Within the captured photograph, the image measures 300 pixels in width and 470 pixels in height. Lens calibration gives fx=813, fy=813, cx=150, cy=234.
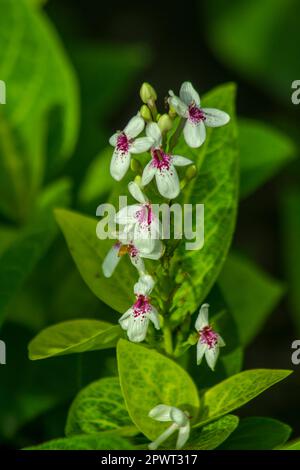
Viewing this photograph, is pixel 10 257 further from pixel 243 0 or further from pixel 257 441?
pixel 243 0

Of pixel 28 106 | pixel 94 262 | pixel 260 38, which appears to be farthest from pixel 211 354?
pixel 260 38

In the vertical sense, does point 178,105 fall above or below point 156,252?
above

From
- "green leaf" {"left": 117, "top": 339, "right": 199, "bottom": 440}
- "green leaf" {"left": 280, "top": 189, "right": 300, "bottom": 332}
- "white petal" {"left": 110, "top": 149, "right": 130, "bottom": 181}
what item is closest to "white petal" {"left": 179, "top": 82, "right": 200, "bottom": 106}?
"white petal" {"left": 110, "top": 149, "right": 130, "bottom": 181}

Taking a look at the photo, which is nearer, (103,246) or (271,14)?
(103,246)

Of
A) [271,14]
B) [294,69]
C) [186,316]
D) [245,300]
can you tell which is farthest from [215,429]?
[271,14]

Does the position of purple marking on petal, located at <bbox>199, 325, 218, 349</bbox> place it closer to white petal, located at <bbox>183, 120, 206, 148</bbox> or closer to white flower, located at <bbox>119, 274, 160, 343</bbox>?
white flower, located at <bbox>119, 274, 160, 343</bbox>

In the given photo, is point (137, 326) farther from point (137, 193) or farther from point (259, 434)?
point (259, 434)

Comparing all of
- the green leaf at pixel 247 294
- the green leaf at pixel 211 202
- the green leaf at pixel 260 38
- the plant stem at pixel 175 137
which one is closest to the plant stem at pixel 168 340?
the green leaf at pixel 211 202
